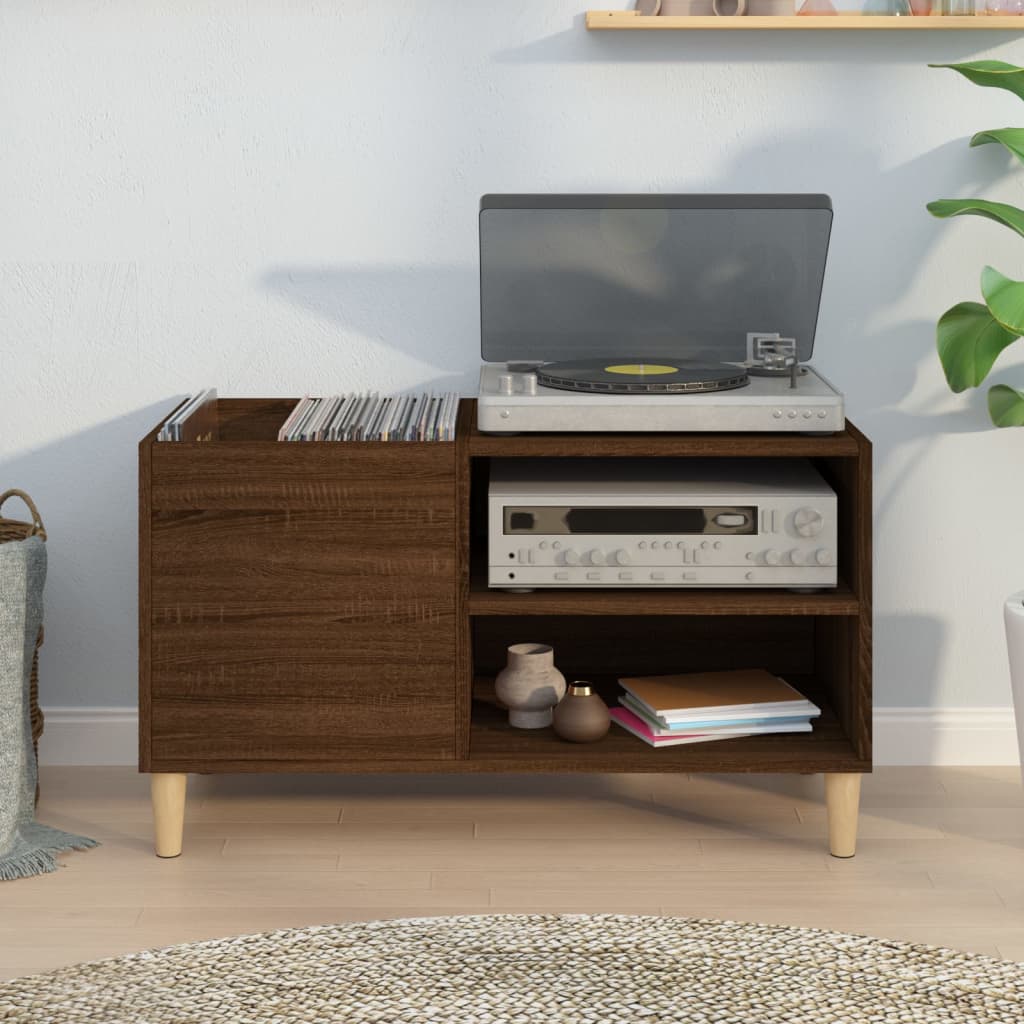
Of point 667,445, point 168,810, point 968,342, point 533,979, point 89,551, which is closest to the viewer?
point 533,979

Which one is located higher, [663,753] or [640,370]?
[640,370]

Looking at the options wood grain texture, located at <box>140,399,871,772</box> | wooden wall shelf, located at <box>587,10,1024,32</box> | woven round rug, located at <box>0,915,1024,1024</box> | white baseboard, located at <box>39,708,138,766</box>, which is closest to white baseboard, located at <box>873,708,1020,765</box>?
wood grain texture, located at <box>140,399,871,772</box>

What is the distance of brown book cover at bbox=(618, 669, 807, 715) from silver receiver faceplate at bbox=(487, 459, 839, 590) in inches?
9.2

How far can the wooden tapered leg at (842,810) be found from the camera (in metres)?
2.43

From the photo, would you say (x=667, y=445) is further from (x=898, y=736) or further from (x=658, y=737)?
(x=898, y=736)

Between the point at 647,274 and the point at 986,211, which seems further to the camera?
the point at 647,274

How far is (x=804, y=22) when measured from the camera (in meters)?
2.61

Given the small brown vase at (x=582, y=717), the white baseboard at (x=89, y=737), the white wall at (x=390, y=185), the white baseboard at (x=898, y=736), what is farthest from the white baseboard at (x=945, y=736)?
the white baseboard at (x=89, y=737)

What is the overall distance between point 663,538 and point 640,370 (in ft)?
1.03

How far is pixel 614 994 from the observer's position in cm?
200

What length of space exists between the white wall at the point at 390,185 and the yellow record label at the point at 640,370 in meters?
0.36

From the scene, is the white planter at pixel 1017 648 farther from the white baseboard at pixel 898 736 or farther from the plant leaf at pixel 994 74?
the plant leaf at pixel 994 74

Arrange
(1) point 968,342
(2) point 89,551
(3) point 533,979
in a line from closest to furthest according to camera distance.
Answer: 1. (3) point 533,979
2. (1) point 968,342
3. (2) point 89,551

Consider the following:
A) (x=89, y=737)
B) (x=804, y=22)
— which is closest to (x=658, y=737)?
(x=89, y=737)
